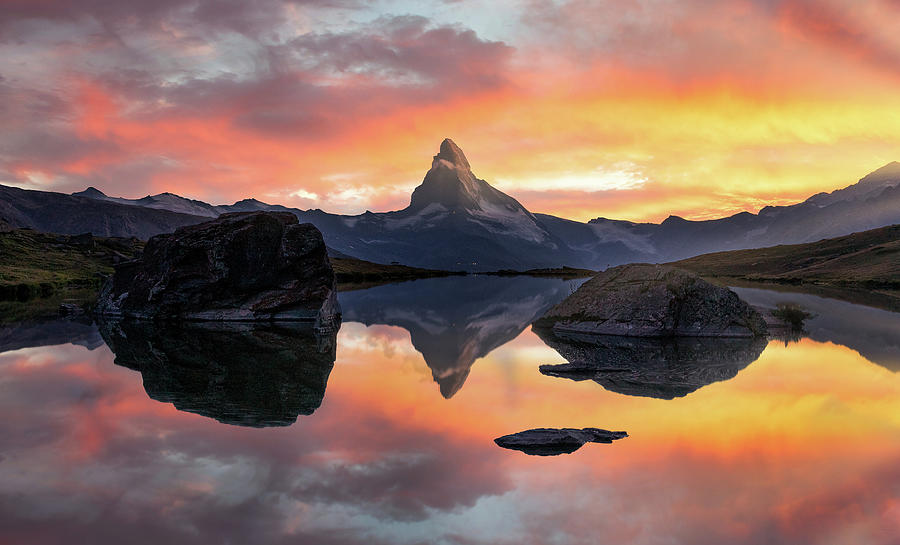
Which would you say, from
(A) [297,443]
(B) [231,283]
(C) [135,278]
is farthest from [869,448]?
A: (C) [135,278]

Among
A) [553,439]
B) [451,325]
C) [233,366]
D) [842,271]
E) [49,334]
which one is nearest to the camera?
[553,439]

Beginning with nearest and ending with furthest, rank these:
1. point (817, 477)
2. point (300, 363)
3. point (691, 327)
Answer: point (817, 477), point (300, 363), point (691, 327)

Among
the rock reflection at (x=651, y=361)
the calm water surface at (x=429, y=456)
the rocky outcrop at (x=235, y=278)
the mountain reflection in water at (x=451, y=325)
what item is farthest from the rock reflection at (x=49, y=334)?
the rock reflection at (x=651, y=361)

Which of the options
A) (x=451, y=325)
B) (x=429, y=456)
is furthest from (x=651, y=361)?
(x=451, y=325)

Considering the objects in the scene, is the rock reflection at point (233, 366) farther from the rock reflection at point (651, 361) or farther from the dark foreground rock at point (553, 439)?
the rock reflection at point (651, 361)

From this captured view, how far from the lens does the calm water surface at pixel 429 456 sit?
9516 millimetres

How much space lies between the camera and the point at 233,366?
24.4 metres

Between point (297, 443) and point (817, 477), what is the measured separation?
37.3 ft

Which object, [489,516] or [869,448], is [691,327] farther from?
[489,516]

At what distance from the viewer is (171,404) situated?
58.5 feet

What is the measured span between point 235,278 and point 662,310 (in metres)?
33.0

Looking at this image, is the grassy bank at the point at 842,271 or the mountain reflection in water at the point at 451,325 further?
the grassy bank at the point at 842,271

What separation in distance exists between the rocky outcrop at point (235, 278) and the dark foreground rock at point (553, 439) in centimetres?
3246

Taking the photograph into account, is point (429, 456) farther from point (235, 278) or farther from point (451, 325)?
point (235, 278)
